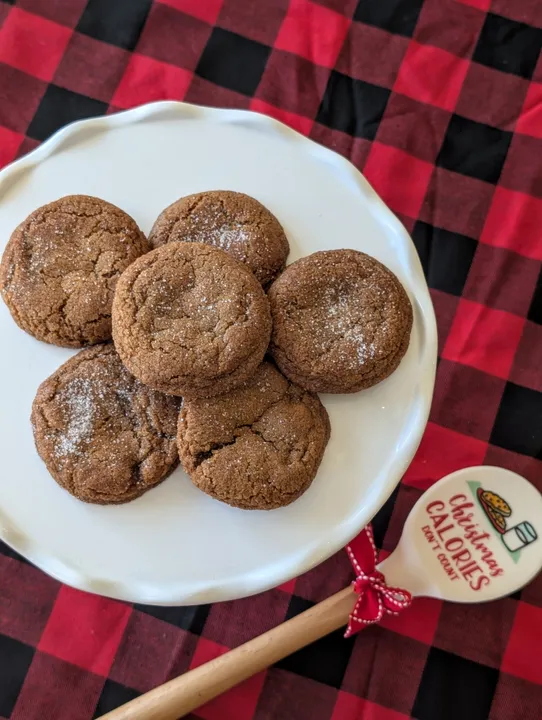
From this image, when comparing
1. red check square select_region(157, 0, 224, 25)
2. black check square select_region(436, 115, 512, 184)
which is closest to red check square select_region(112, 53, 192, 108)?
red check square select_region(157, 0, 224, 25)

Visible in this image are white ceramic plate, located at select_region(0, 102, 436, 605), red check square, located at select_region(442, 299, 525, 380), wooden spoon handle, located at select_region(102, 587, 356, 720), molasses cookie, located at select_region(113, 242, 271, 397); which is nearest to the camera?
molasses cookie, located at select_region(113, 242, 271, 397)

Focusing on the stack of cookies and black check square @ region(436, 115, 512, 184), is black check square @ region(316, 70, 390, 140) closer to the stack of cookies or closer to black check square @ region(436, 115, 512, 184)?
black check square @ region(436, 115, 512, 184)

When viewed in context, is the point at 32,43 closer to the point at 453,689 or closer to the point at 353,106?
the point at 353,106

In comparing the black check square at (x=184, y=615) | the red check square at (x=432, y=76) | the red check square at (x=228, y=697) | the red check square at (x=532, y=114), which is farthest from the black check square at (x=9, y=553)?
the red check square at (x=532, y=114)

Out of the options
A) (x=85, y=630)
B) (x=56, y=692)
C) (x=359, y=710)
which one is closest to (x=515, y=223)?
(x=359, y=710)

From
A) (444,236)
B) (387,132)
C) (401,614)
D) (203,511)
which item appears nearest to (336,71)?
(387,132)

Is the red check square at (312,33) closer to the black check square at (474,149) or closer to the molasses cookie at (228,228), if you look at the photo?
the black check square at (474,149)

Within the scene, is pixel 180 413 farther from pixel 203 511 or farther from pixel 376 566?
pixel 376 566
